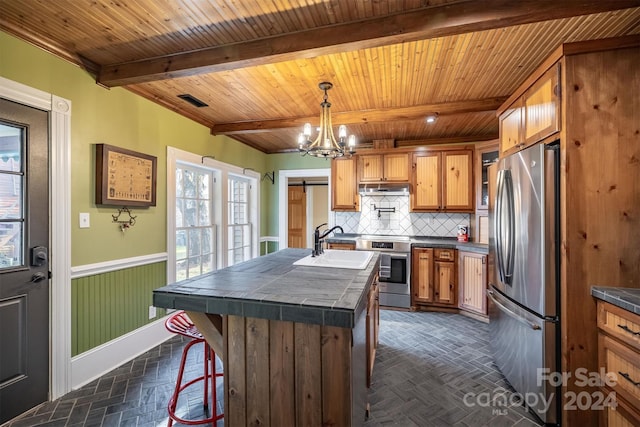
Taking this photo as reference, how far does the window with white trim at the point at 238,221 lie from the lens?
14.7 feet

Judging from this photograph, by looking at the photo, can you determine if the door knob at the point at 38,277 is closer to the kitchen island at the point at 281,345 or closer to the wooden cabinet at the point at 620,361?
the kitchen island at the point at 281,345

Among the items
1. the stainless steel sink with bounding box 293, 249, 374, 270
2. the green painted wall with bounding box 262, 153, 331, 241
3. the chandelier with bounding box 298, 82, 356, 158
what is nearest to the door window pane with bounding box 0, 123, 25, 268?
the stainless steel sink with bounding box 293, 249, 374, 270

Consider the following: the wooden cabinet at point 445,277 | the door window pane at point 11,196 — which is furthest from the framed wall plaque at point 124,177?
the wooden cabinet at point 445,277

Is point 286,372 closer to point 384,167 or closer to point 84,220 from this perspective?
point 84,220

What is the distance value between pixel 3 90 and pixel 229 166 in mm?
2490

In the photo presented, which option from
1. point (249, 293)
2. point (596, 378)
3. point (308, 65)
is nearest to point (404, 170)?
point (308, 65)

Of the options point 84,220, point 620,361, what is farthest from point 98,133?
point 620,361

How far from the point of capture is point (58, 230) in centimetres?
203

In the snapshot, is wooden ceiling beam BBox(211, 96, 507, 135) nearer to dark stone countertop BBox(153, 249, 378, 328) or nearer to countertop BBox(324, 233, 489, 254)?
countertop BBox(324, 233, 489, 254)

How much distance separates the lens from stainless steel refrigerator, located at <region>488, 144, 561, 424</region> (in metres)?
1.74

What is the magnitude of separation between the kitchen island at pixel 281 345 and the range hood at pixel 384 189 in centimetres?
→ 296

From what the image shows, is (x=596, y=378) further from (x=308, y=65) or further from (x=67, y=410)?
(x=67, y=410)

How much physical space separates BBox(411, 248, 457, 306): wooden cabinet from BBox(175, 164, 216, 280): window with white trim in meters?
2.80

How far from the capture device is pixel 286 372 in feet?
4.40
